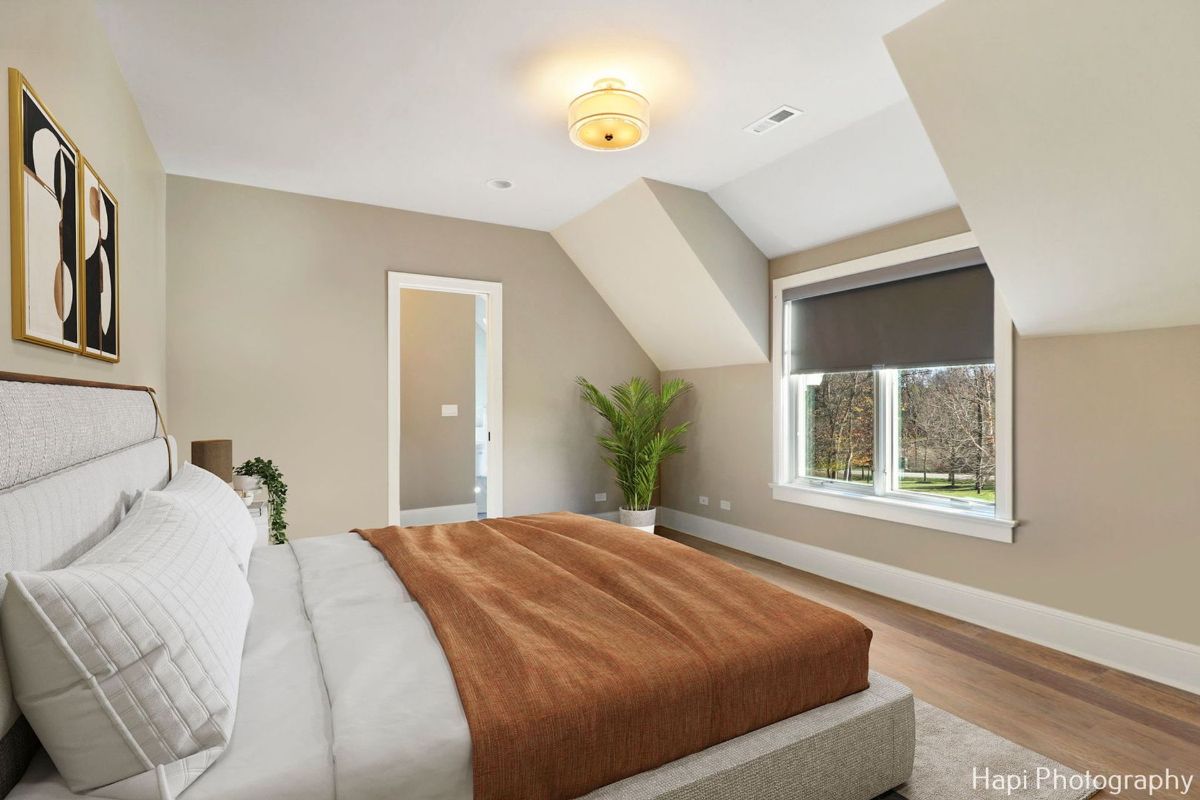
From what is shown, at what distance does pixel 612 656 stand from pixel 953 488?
112 inches

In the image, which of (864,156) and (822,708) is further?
(864,156)

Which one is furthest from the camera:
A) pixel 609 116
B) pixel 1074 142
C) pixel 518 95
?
pixel 518 95

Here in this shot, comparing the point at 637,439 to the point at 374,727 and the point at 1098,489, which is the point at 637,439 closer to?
the point at 1098,489

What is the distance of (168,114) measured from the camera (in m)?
2.96

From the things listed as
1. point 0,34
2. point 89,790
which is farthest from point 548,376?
point 89,790

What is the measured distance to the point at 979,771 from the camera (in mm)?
1940

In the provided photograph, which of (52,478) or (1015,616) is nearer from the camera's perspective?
(52,478)

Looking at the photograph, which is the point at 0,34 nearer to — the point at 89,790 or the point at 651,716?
the point at 89,790

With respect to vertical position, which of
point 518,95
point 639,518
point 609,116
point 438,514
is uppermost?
point 518,95

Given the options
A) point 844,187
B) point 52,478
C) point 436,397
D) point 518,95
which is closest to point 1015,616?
point 844,187

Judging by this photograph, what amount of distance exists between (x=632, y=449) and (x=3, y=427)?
4156 mm

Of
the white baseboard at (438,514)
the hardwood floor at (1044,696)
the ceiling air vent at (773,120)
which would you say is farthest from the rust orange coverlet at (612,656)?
the white baseboard at (438,514)

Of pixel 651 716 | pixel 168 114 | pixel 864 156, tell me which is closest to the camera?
pixel 651 716

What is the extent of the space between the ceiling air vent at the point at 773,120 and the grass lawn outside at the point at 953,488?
2177 mm
